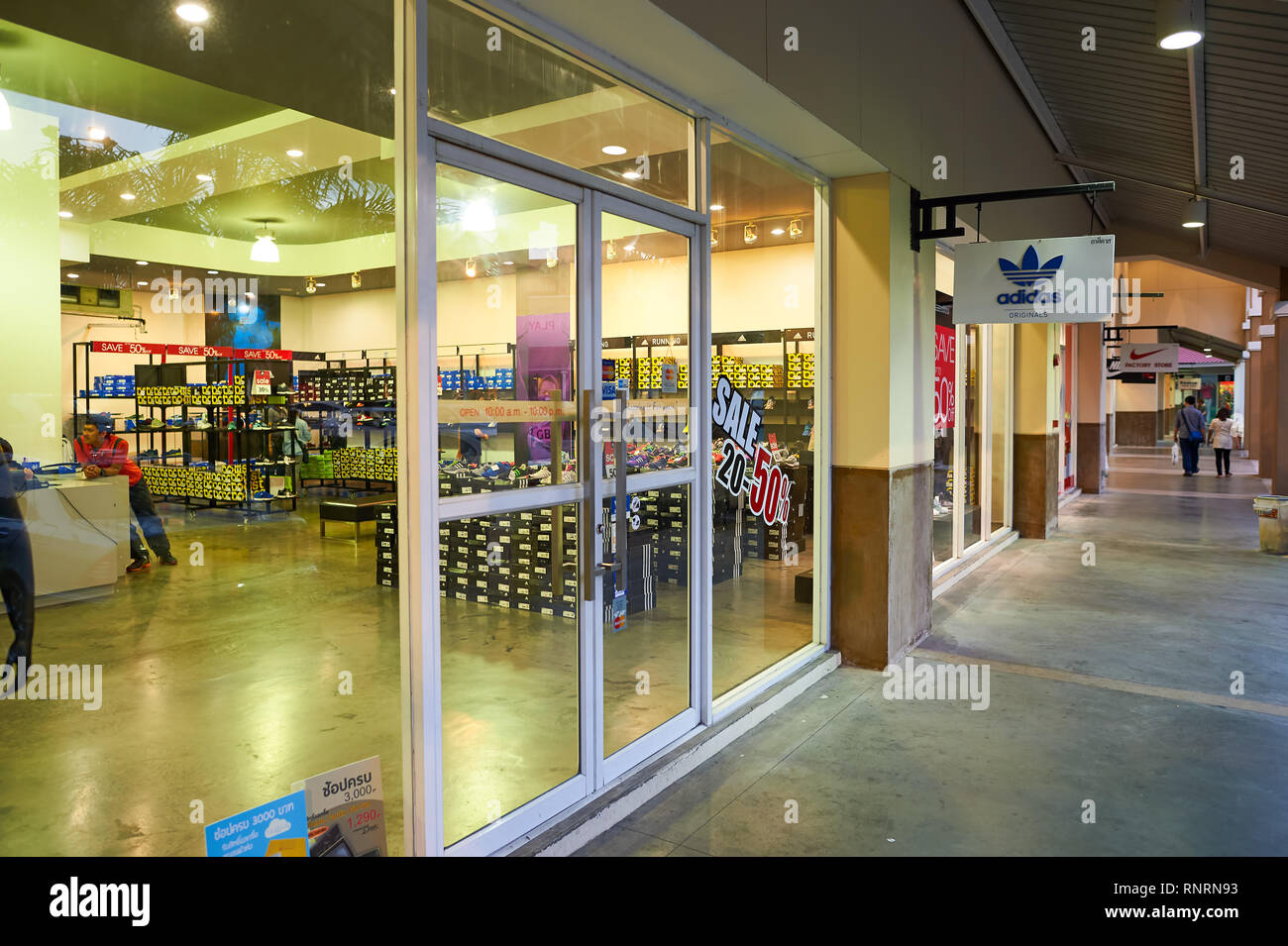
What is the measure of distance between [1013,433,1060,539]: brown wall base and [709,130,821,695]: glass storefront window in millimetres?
5044

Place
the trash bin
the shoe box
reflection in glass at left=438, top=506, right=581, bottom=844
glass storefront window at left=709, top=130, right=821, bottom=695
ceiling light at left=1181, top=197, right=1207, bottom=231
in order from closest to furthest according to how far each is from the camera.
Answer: reflection in glass at left=438, top=506, right=581, bottom=844 < glass storefront window at left=709, top=130, right=821, bottom=695 < the shoe box < the trash bin < ceiling light at left=1181, top=197, right=1207, bottom=231

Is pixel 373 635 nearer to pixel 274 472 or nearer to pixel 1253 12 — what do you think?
pixel 1253 12

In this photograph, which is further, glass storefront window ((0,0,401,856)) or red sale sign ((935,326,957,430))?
red sale sign ((935,326,957,430))

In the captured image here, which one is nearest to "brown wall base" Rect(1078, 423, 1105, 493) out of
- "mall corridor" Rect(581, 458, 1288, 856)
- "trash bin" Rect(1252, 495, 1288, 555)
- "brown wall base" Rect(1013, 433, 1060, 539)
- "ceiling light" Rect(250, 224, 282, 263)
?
"brown wall base" Rect(1013, 433, 1060, 539)

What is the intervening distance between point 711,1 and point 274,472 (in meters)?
11.2

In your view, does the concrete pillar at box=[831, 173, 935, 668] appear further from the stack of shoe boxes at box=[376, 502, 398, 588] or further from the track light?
the stack of shoe boxes at box=[376, 502, 398, 588]

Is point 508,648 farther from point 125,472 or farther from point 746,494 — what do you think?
point 125,472

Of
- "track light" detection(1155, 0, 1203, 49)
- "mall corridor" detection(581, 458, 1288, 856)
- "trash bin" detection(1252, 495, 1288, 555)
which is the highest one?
"track light" detection(1155, 0, 1203, 49)

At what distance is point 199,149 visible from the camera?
6816mm

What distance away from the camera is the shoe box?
6.36 m

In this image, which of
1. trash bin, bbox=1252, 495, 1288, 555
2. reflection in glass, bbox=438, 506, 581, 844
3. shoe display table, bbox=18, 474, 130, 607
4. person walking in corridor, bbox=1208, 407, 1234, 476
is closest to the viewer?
reflection in glass, bbox=438, 506, 581, 844

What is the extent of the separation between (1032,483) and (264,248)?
392 inches

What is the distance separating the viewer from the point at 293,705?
186 inches
